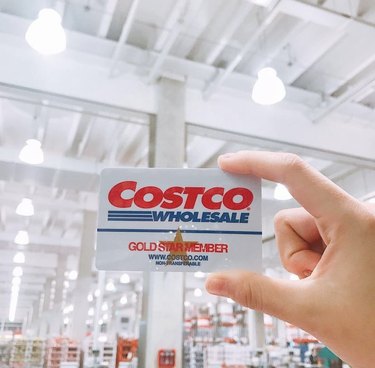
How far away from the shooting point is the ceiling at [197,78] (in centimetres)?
446

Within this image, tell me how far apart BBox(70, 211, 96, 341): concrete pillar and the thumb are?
953 cm

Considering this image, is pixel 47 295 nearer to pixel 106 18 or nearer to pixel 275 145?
pixel 275 145

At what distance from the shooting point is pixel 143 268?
0.60 metres

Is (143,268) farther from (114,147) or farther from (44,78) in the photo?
(114,147)

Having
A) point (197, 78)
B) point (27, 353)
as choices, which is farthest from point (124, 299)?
point (197, 78)

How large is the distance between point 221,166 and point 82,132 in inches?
271

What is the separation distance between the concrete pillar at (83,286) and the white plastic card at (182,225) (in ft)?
31.0

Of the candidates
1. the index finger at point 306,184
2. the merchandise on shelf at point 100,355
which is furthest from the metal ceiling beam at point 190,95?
the index finger at point 306,184

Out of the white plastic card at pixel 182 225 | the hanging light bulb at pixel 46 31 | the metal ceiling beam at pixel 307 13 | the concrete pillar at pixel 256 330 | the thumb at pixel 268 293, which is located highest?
the metal ceiling beam at pixel 307 13

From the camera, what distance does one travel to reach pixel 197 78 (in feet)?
17.5

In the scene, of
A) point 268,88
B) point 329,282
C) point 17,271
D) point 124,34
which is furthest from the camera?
point 17,271

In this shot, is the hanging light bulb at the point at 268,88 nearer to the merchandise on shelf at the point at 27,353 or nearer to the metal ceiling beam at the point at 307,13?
the metal ceiling beam at the point at 307,13

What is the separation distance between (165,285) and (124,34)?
9.59 feet

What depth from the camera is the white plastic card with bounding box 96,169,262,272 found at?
60 cm
